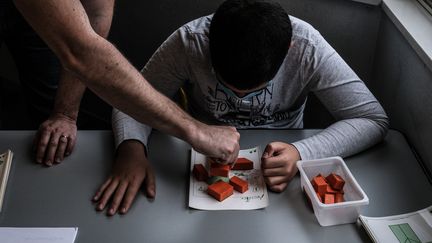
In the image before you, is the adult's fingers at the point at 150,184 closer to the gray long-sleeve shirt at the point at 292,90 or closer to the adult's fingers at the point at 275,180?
the gray long-sleeve shirt at the point at 292,90

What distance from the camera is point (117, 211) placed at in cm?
99

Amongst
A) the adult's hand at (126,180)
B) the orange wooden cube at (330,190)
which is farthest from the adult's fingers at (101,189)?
the orange wooden cube at (330,190)

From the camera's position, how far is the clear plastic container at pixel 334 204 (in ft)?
3.06

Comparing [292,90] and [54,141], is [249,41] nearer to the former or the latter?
[292,90]

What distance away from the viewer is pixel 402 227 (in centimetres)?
94

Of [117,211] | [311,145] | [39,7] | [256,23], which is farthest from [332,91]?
[39,7]

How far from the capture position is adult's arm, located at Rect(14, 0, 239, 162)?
0.86 m

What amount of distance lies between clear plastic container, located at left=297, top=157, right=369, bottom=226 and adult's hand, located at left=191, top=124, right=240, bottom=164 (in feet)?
0.51

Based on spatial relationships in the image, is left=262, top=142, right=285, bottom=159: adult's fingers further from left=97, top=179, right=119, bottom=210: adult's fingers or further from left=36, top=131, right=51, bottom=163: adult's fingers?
left=36, top=131, right=51, bottom=163: adult's fingers

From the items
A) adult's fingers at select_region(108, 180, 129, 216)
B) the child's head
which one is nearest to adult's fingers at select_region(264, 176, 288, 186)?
the child's head

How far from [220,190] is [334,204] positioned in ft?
0.79

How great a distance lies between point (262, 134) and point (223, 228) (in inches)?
13.9

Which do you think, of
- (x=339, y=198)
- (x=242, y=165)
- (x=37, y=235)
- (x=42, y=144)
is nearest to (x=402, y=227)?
(x=339, y=198)

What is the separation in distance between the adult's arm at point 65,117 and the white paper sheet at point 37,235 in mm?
216
